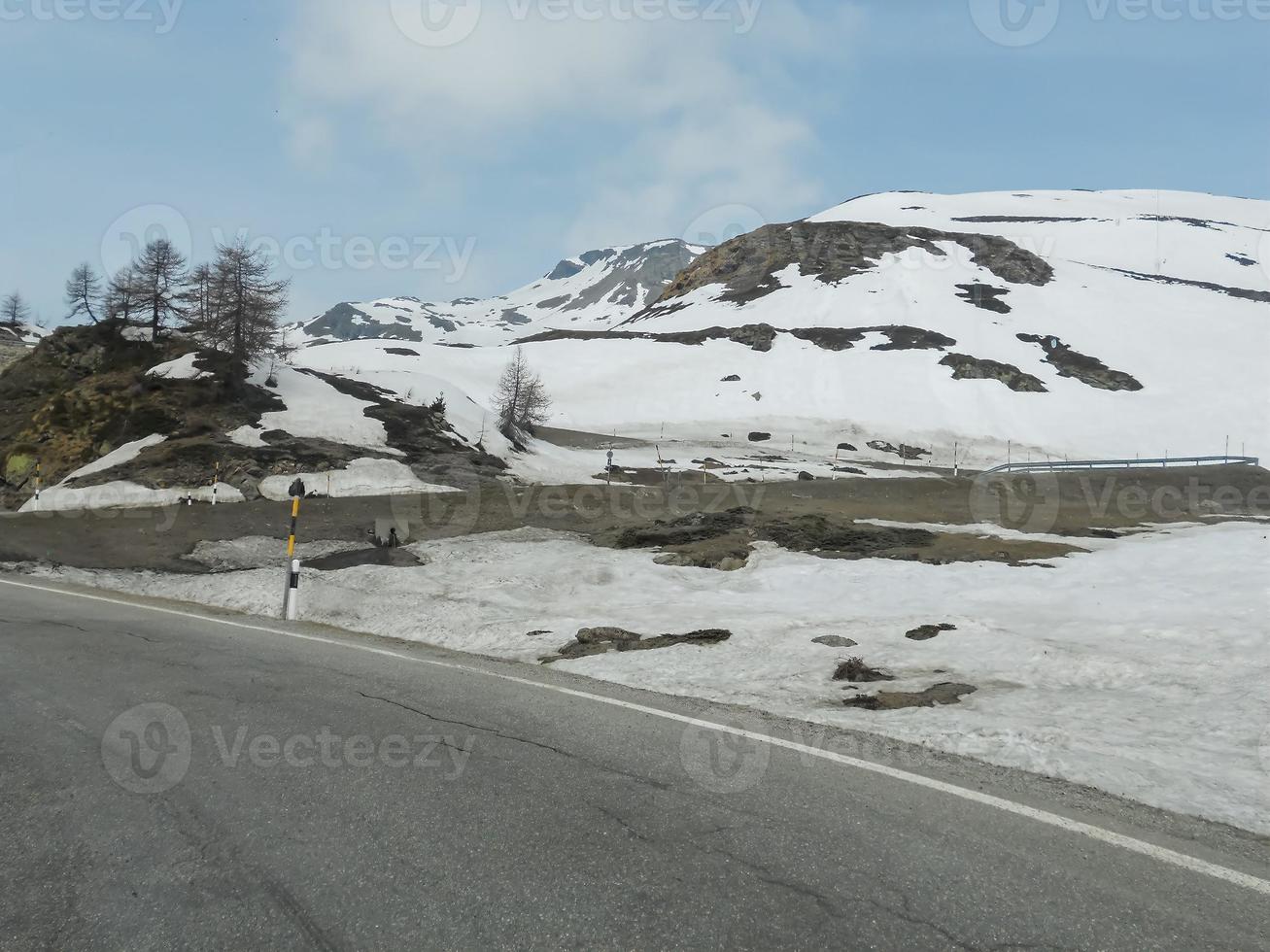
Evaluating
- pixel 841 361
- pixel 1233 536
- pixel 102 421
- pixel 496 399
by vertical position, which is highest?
pixel 841 361

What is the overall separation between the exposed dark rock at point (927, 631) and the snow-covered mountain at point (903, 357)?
44933mm

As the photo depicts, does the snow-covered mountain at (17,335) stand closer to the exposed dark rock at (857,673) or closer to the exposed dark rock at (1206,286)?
the exposed dark rock at (857,673)

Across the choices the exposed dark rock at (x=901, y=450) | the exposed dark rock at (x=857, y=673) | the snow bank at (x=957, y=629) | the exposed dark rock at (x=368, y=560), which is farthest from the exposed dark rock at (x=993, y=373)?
the exposed dark rock at (x=857, y=673)

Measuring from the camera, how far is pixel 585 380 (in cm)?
8925

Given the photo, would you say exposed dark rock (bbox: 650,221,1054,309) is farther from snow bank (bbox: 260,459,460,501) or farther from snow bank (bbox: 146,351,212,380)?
snow bank (bbox: 260,459,460,501)

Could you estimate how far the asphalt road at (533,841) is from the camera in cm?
366

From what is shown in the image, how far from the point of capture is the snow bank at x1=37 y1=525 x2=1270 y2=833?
6703mm

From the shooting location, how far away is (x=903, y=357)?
9088cm

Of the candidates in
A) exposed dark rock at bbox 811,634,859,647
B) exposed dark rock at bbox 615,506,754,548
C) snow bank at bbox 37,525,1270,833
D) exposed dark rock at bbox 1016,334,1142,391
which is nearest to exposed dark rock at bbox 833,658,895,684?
snow bank at bbox 37,525,1270,833

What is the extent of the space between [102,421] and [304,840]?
126ft

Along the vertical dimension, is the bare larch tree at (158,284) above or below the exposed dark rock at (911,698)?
above

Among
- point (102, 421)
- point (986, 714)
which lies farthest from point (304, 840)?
point (102, 421)

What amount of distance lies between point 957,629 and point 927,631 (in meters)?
0.46

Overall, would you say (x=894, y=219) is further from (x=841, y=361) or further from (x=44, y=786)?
(x=44, y=786)
